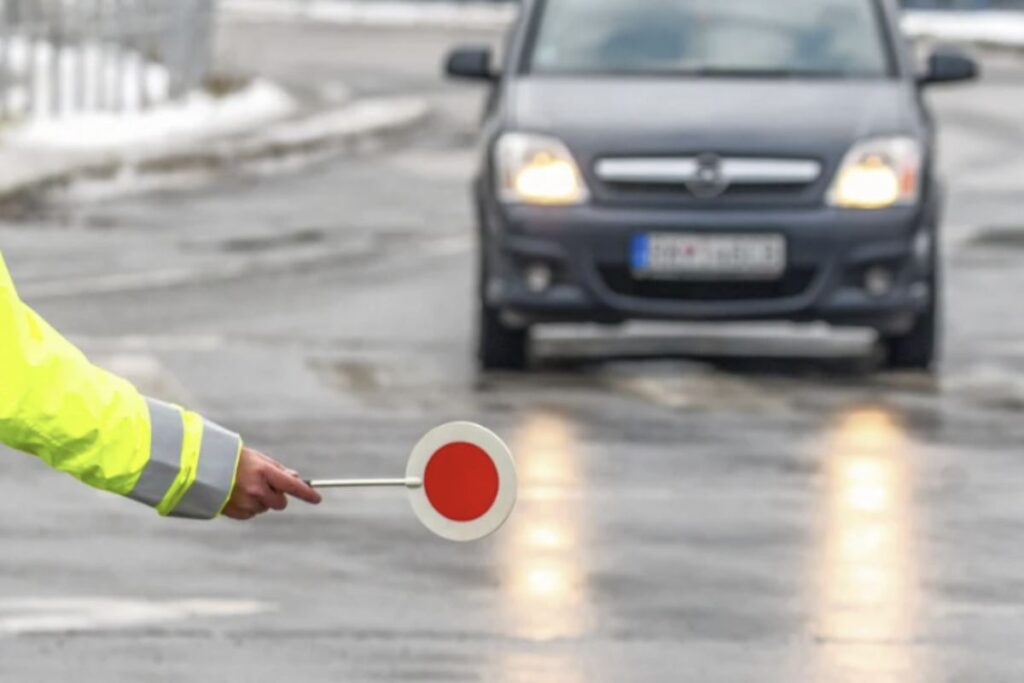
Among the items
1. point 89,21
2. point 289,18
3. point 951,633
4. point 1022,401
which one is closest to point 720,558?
point 951,633

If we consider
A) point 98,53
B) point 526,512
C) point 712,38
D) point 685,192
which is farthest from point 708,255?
point 98,53

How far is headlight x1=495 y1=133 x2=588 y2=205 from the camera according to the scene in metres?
13.0

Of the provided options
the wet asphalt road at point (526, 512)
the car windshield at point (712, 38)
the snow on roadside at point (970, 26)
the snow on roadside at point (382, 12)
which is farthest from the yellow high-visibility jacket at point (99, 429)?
the snow on roadside at point (382, 12)

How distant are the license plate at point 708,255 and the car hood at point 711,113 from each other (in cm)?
32

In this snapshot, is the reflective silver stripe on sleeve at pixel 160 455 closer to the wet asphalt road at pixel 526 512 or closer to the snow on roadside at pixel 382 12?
the wet asphalt road at pixel 526 512

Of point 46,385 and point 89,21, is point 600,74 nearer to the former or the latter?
point 46,385

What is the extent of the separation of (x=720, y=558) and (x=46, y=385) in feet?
14.8

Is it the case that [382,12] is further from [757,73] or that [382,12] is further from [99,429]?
[99,429]

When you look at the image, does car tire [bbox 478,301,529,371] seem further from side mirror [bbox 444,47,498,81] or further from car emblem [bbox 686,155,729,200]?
side mirror [bbox 444,47,498,81]

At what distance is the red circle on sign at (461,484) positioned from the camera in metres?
4.74

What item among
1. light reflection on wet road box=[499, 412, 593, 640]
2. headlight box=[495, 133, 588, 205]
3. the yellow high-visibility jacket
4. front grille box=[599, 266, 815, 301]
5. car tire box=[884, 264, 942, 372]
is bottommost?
car tire box=[884, 264, 942, 372]

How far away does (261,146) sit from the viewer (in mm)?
27234

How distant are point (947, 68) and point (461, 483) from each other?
9.72 meters

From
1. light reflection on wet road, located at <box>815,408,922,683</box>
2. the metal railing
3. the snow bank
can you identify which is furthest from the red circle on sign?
the snow bank
